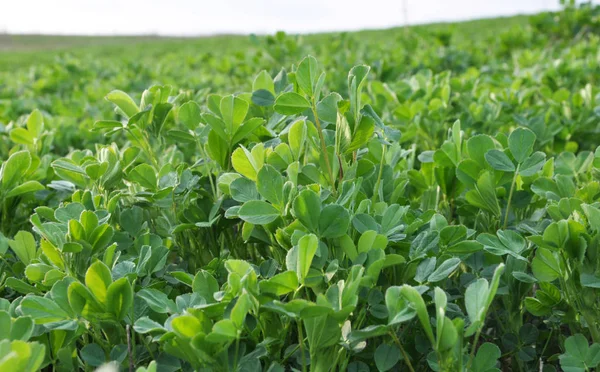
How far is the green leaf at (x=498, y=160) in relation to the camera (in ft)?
3.71

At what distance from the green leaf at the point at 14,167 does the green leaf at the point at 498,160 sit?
1039 millimetres

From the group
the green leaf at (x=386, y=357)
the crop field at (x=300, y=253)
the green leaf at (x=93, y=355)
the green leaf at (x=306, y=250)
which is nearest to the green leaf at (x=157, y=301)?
the crop field at (x=300, y=253)

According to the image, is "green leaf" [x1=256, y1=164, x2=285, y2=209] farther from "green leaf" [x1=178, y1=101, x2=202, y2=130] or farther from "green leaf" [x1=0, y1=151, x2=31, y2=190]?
"green leaf" [x1=0, y1=151, x2=31, y2=190]

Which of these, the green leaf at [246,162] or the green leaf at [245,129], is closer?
the green leaf at [246,162]

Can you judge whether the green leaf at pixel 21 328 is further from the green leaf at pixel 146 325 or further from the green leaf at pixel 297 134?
the green leaf at pixel 297 134

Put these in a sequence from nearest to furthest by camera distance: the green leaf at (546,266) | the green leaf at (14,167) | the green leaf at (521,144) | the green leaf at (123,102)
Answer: the green leaf at (546,266) < the green leaf at (521,144) < the green leaf at (14,167) < the green leaf at (123,102)

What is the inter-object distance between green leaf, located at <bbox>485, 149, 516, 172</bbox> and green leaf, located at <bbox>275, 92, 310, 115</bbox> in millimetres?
399

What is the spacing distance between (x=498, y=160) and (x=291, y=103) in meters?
0.45

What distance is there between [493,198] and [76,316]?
2.76 feet

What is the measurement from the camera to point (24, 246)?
44.8 inches

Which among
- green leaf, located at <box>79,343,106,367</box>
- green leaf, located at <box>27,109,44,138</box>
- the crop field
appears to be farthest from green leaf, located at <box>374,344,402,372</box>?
green leaf, located at <box>27,109,44,138</box>

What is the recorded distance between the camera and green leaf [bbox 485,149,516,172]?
1130 mm

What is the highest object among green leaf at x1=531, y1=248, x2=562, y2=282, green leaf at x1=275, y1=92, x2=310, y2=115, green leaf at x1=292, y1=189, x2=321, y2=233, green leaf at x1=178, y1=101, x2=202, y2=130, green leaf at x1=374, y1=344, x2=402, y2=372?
green leaf at x1=275, y1=92, x2=310, y2=115

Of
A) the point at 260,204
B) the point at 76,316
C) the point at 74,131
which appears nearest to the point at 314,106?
the point at 260,204
